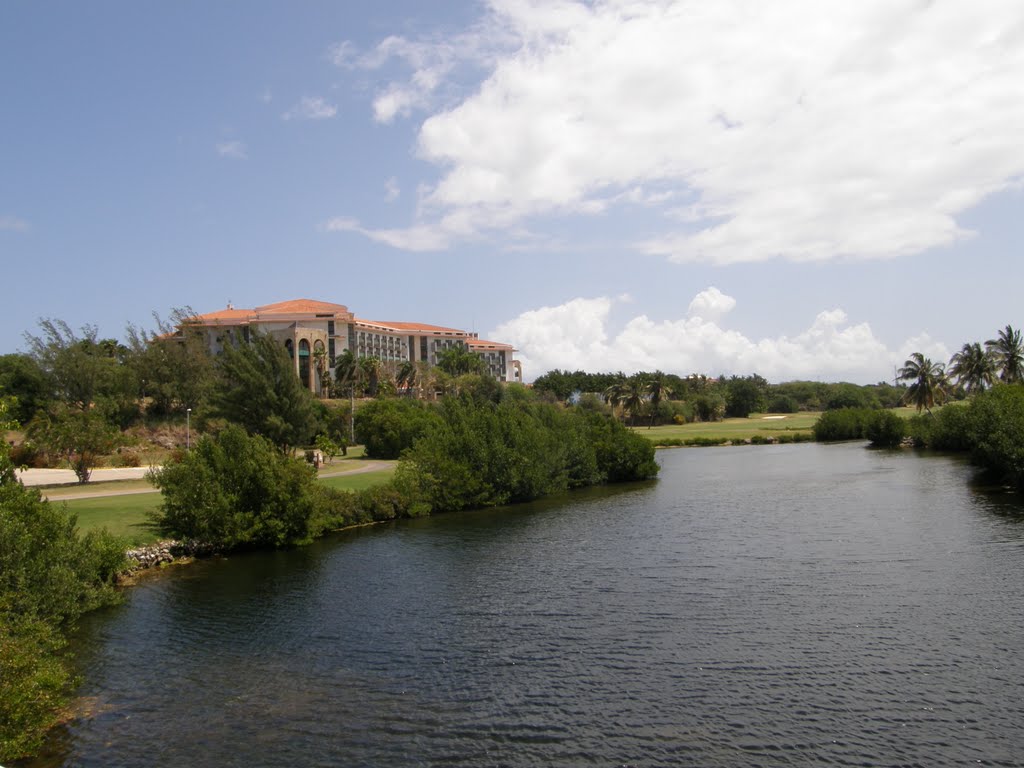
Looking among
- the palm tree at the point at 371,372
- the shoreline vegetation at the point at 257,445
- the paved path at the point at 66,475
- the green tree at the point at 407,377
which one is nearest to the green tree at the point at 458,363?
the shoreline vegetation at the point at 257,445

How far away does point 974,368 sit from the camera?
10906 cm

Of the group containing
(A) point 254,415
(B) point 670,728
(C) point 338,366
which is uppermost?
(C) point 338,366

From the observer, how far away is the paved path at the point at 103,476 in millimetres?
49750

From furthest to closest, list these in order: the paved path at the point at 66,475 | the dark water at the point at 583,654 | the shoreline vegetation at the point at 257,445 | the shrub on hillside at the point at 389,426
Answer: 1. the shrub on hillside at the point at 389,426
2. the paved path at the point at 66,475
3. the shoreline vegetation at the point at 257,445
4. the dark water at the point at 583,654

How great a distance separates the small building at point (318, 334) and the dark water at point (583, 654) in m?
91.0

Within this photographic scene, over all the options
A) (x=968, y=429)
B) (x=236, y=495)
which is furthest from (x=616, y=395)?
(x=236, y=495)

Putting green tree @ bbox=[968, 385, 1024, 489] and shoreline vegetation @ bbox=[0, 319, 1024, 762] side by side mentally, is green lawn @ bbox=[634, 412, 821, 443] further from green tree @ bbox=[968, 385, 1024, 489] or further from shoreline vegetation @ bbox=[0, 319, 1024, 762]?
green tree @ bbox=[968, 385, 1024, 489]

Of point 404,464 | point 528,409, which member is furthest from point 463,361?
point 404,464

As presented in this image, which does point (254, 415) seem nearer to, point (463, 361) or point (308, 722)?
point (308, 722)

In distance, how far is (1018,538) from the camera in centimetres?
3603

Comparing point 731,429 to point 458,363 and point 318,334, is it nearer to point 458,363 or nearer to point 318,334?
point 458,363

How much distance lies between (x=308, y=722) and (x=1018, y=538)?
33863mm

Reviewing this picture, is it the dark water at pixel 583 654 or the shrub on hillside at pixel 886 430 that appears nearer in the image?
the dark water at pixel 583 654

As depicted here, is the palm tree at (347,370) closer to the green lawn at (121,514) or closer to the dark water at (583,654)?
the green lawn at (121,514)
